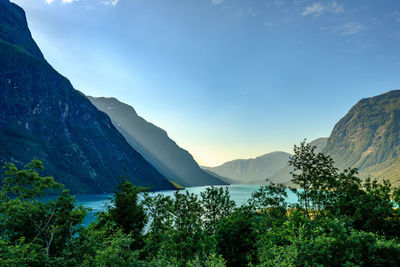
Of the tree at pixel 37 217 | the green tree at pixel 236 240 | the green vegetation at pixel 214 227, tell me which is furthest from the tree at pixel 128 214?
the green tree at pixel 236 240

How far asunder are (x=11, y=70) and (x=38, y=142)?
57.7 metres

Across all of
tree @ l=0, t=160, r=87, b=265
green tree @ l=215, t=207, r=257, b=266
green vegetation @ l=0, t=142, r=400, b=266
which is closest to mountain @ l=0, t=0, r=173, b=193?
green vegetation @ l=0, t=142, r=400, b=266

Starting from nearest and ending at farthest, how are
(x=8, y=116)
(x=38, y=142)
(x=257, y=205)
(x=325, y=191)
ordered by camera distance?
(x=325, y=191)
(x=257, y=205)
(x=8, y=116)
(x=38, y=142)

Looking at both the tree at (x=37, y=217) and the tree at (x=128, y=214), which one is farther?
the tree at (x=128, y=214)

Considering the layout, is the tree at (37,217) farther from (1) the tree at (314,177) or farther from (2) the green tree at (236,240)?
(1) the tree at (314,177)

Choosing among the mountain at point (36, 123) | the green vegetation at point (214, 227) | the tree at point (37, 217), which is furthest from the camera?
the mountain at point (36, 123)

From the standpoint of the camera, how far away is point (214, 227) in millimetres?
21562

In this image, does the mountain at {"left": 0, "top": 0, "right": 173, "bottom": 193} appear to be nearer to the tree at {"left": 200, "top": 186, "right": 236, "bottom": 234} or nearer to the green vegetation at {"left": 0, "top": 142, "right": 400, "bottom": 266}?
the tree at {"left": 200, "top": 186, "right": 236, "bottom": 234}

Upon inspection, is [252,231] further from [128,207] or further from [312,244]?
[128,207]

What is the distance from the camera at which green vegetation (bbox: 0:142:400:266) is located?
1095 cm

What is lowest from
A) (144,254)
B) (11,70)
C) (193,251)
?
(144,254)

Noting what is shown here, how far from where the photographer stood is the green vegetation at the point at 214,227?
10.9 m

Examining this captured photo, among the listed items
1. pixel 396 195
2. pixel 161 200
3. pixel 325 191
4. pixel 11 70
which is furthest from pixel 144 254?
pixel 11 70

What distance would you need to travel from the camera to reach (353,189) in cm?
1903
